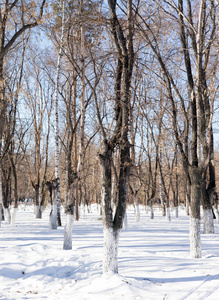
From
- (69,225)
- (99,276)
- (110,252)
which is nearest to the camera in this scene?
(110,252)

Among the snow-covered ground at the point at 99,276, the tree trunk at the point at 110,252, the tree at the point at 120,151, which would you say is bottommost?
the snow-covered ground at the point at 99,276

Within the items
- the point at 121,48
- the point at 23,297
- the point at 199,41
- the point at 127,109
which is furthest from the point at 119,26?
the point at 23,297

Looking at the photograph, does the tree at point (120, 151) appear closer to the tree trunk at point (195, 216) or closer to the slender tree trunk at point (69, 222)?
the tree trunk at point (195, 216)

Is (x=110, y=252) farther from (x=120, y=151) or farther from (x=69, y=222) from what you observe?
(x=69, y=222)

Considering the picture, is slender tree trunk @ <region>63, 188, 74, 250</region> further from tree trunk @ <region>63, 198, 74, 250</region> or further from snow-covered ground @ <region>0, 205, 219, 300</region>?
snow-covered ground @ <region>0, 205, 219, 300</region>

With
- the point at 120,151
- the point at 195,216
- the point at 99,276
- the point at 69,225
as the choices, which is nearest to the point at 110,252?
the point at 99,276

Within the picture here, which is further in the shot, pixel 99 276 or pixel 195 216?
pixel 195 216

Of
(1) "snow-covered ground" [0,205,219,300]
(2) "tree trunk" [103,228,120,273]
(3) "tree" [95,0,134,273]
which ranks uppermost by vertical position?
(3) "tree" [95,0,134,273]

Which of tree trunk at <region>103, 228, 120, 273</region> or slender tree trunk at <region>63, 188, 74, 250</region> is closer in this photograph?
tree trunk at <region>103, 228, 120, 273</region>

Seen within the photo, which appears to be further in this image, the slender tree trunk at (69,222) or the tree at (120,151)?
the slender tree trunk at (69,222)

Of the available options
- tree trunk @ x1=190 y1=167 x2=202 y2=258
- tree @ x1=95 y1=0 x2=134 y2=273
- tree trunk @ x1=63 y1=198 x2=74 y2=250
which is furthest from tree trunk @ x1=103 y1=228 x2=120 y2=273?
tree trunk @ x1=63 y1=198 x2=74 y2=250

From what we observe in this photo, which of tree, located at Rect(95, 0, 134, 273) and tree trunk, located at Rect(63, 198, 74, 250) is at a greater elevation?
tree, located at Rect(95, 0, 134, 273)

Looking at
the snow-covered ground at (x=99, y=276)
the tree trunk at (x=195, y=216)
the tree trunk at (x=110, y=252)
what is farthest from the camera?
the tree trunk at (x=195, y=216)

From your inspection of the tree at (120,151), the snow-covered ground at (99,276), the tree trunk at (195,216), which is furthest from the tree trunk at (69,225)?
the tree trunk at (195,216)
